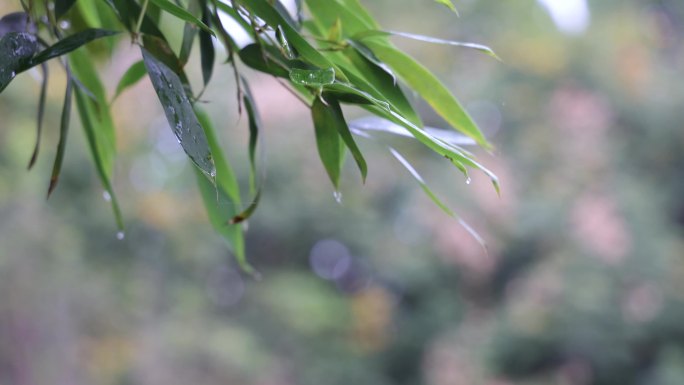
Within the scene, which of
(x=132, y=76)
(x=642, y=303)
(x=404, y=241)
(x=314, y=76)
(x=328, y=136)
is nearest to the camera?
(x=314, y=76)

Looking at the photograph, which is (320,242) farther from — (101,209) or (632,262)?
(632,262)

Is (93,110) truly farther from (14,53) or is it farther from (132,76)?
(14,53)

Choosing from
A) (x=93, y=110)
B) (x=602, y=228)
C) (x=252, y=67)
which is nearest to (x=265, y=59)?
(x=252, y=67)

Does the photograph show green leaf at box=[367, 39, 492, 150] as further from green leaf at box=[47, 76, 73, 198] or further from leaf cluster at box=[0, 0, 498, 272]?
green leaf at box=[47, 76, 73, 198]

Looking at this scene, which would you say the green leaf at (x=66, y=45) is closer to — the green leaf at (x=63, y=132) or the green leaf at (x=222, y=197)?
the green leaf at (x=63, y=132)

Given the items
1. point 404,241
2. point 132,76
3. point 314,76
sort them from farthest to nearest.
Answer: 1. point 404,241
2. point 132,76
3. point 314,76

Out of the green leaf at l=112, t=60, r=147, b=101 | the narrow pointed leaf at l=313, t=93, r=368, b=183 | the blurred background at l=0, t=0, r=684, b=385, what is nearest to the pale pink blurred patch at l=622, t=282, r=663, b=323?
the blurred background at l=0, t=0, r=684, b=385

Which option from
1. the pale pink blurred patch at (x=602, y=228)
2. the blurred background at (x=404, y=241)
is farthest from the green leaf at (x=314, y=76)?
the pale pink blurred patch at (x=602, y=228)
